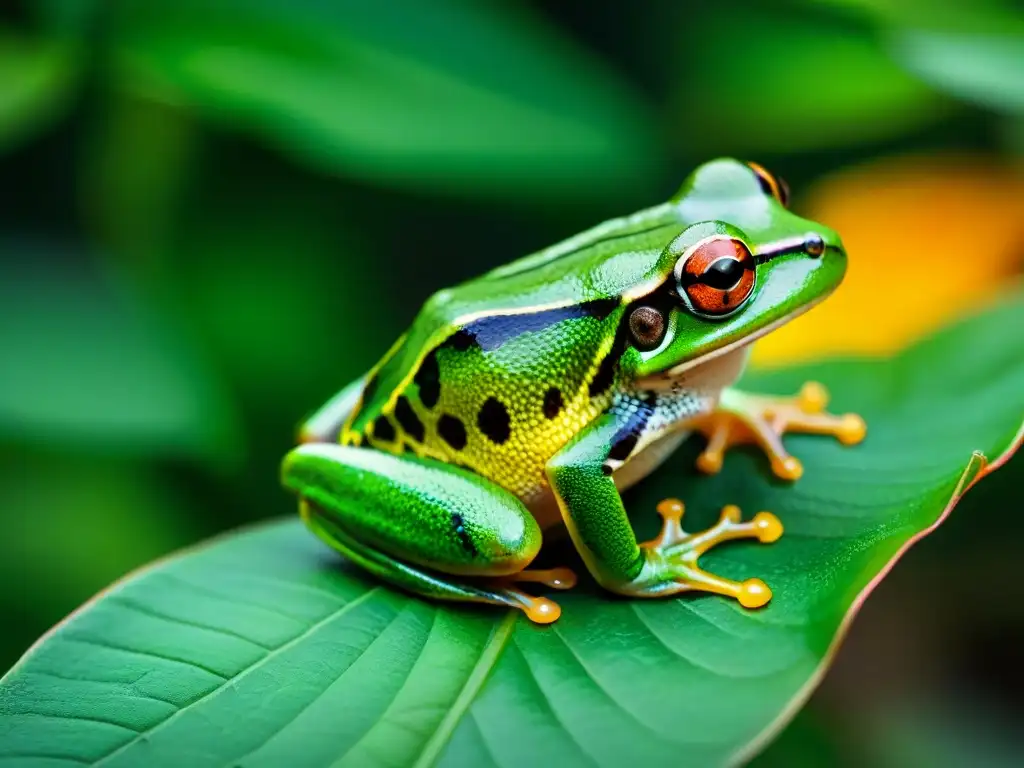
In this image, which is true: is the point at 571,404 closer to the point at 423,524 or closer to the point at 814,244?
the point at 423,524

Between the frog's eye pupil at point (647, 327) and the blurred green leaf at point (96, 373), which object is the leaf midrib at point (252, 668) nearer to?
the frog's eye pupil at point (647, 327)

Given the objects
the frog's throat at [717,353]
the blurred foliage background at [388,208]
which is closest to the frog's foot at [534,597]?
the frog's throat at [717,353]

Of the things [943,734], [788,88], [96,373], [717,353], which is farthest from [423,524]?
[788,88]

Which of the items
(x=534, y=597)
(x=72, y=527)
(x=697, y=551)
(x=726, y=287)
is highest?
(x=726, y=287)

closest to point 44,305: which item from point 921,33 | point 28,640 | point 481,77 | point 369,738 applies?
point 28,640

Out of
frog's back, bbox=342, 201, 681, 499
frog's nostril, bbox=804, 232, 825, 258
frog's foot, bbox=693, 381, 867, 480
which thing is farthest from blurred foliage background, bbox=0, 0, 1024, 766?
frog's back, bbox=342, 201, 681, 499

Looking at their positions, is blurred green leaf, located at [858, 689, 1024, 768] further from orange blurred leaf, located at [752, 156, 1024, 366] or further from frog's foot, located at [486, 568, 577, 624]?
frog's foot, located at [486, 568, 577, 624]
